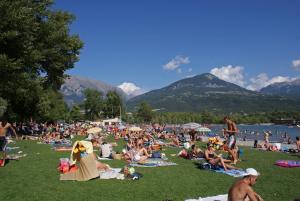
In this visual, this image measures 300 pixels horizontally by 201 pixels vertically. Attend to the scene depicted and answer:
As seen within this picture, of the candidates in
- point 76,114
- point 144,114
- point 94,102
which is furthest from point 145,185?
point 144,114

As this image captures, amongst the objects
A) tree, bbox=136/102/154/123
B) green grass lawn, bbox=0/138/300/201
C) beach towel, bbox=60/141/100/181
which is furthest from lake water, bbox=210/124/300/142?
beach towel, bbox=60/141/100/181

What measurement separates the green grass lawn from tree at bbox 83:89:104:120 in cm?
10393

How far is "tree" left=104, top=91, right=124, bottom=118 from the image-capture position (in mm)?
116750

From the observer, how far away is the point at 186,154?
18.7 metres

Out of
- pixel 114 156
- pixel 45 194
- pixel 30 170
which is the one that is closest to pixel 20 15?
pixel 114 156

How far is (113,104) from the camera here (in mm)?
117375

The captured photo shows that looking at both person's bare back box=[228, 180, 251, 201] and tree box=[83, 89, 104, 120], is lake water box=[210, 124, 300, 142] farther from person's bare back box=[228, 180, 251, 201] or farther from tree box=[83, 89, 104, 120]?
person's bare back box=[228, 180, 251, 201]

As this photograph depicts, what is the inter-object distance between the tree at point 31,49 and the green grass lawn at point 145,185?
1133 cm

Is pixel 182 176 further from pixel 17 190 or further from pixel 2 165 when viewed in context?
pixel 2 165

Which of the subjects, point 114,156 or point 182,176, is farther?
point 114,156

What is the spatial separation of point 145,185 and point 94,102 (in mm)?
108702

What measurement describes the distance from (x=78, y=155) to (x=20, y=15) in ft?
45.3

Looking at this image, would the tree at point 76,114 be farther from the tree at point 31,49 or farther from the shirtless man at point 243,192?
the shirtless man at point 243,192

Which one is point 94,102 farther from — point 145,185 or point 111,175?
point 145,185
